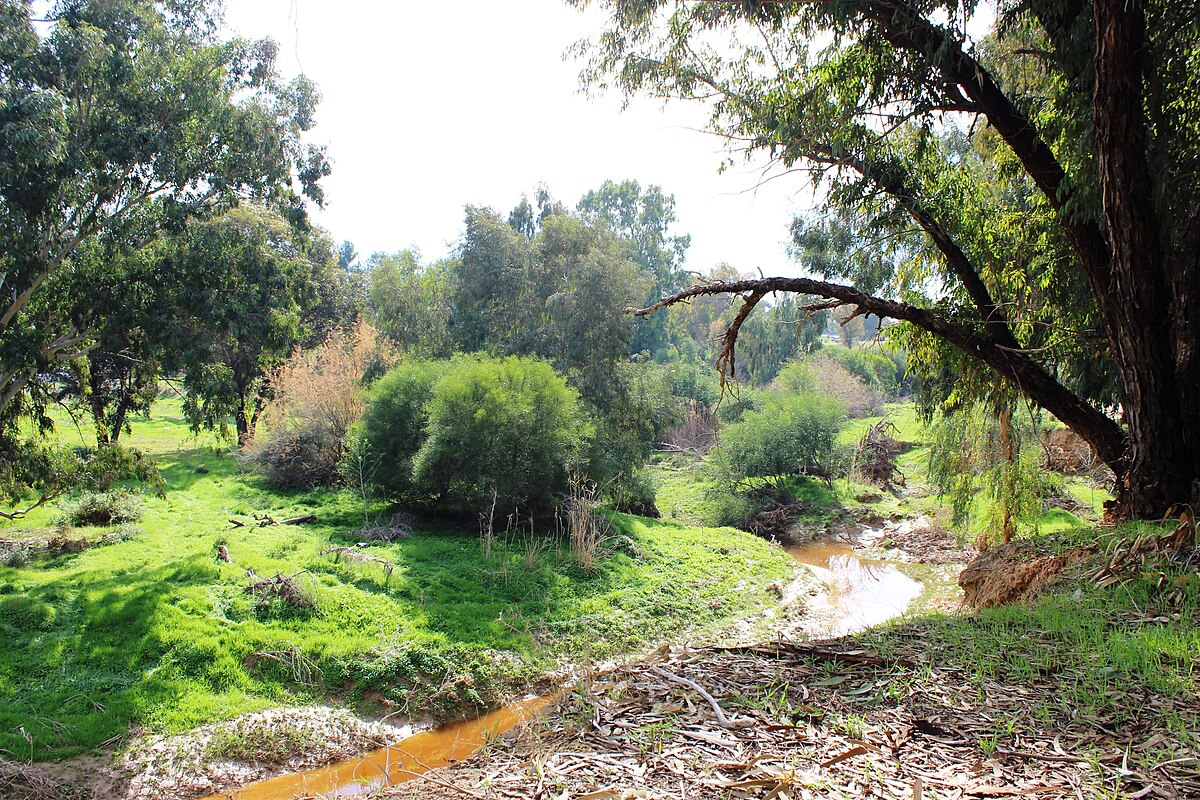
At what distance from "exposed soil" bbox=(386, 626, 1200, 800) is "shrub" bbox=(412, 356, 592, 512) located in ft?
33.3

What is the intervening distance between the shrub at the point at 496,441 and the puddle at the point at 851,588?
19.0 feet

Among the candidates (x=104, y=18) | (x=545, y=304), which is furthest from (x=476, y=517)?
(x=104, y=18)

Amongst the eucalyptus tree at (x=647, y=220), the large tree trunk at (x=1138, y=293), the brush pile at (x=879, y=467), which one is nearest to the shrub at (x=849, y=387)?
the brush pile at (x=879, y=467)

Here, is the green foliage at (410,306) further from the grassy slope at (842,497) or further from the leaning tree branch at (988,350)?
the leaning tree branch at (988,350)

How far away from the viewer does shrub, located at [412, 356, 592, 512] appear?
1419cm

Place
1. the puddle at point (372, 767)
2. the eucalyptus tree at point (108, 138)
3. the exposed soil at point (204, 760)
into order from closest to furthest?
the exposed soil at point (204, 760) < the puddle at point (372, 767) < the eucalyptus tree at point (108, 138)

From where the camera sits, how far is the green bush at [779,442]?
22.2m

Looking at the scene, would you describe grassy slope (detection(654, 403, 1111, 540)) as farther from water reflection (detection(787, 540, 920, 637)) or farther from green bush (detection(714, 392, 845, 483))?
water reflection (detection(787, 540, 920, 637))

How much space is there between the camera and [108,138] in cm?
944

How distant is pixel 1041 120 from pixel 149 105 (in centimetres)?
1127

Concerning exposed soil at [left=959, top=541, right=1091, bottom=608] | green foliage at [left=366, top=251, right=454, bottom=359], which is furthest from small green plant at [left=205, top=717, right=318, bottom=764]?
green foliage at [left=366, top=251, right=454, bottom=359]

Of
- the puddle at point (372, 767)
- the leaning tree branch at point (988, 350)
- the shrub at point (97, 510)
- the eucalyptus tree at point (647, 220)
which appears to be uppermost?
the eucalyptus tree at point (647, 220)

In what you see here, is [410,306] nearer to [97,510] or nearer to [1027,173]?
[97,510]

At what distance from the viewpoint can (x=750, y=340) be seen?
3947cm
